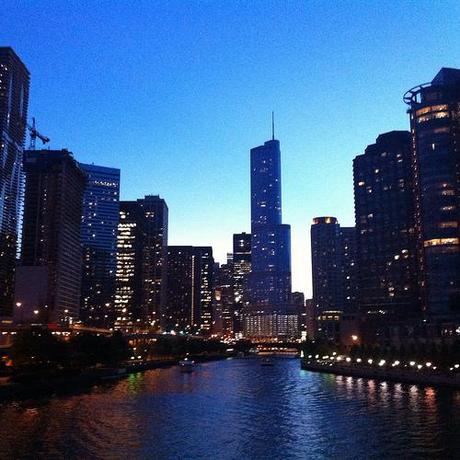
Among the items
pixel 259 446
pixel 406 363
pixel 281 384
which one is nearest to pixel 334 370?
pixel 406 363

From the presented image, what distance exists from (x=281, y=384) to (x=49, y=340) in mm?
54371

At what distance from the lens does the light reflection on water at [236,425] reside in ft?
181

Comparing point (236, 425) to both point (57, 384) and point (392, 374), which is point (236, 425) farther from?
point (392, 374)

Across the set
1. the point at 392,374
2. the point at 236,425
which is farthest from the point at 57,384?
the point at 392,374

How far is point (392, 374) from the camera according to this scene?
137 m

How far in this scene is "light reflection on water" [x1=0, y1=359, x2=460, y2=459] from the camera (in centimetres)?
5516

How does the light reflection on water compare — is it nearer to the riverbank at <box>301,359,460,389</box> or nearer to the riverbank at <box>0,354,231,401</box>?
the riverbank at <box>301,359,460,389</box>

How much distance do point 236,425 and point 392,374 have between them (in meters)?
77.2

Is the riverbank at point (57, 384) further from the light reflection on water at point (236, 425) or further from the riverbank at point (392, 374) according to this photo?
the riverbank at point (392, 374)

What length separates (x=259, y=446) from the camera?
5800cm

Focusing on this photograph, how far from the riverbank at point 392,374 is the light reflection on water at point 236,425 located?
240 inches

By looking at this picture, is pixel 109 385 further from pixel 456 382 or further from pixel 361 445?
pixel 361 445

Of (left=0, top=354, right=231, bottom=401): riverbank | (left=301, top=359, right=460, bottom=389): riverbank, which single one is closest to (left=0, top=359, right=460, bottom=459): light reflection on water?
(left=301, top=359, right=460, bottom=389): riverbank

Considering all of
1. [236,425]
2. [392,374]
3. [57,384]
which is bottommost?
[236,425]
